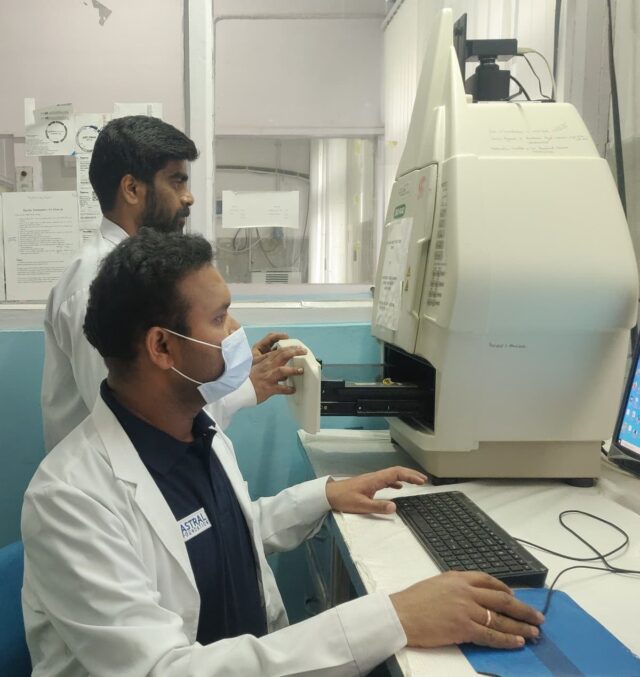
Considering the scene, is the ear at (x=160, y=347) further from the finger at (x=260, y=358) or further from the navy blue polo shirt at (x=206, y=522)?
the finger at (x=260, y=358)

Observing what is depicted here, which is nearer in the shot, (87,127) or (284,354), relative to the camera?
(284,354)

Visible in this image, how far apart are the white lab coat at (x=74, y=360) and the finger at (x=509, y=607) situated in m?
0.90

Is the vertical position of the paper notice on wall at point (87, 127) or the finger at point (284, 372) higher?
the paper notice on wall at point (87, 127)

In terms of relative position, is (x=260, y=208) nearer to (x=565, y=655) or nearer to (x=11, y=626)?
(x=11, y=626)

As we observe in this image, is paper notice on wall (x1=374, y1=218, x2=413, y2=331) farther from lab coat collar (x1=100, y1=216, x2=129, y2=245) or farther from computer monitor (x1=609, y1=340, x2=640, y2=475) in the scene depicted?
lab coat collar (x1=100, y1=216, x2=129, y2=245)

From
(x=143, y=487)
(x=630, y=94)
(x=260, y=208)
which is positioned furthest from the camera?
(x=260, y=208)

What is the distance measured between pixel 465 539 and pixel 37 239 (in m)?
1.78

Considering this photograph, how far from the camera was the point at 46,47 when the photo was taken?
7.00ft

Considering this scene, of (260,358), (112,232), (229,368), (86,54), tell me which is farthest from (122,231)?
(86,54)

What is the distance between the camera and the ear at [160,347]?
41.2 inches

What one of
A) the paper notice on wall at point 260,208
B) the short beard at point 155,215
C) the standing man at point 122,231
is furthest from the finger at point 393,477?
the paper notice on wall at point 260,208

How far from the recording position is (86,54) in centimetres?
214

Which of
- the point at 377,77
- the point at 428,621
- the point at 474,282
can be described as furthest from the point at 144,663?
the point at 377,77

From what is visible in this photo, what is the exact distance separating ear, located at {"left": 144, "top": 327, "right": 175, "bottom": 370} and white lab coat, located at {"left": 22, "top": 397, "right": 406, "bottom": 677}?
128mm
